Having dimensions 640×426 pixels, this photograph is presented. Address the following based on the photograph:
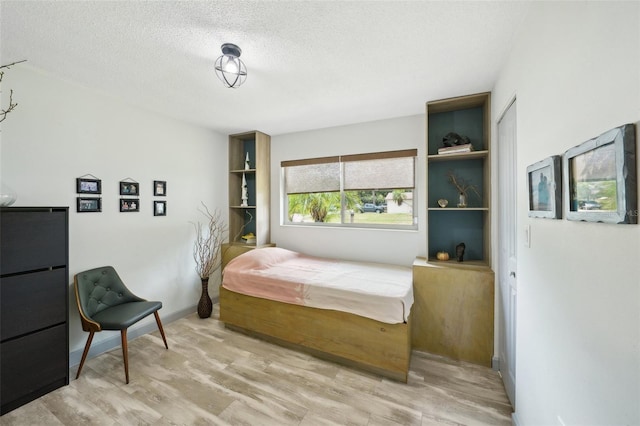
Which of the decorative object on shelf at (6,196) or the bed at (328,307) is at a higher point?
the decorative object on shelf at (6,196)

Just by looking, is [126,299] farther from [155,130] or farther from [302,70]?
[302,70]

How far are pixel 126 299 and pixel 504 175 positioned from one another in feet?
12.3

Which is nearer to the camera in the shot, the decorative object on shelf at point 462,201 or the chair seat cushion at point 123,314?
the chair seat cushion at point 123,314

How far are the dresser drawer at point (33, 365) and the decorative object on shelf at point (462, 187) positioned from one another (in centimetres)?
380

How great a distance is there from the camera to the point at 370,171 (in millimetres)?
3320

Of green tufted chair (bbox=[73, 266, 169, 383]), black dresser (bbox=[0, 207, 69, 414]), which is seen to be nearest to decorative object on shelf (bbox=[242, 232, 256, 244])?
green tufted chair (bbox=[73, 266, 169, 383])

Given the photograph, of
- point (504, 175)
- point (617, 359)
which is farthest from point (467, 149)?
point (617, 359)

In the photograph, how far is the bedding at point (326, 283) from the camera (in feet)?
6.96

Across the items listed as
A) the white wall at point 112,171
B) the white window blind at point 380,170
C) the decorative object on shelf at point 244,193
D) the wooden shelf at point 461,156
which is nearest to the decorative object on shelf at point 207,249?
the white wall at point 112,171

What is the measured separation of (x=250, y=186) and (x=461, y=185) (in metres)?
3.06

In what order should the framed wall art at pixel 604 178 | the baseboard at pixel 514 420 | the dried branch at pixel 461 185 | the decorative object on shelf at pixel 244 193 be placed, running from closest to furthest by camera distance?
the framed wall art at pixel 604 178 < the baseboard at pixel 514 420 < the dried branch at pixel 461 185 < the decorative object on shelf at pixel 244 193

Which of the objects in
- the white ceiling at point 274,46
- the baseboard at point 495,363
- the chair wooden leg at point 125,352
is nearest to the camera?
the white ceiling at point 274,46

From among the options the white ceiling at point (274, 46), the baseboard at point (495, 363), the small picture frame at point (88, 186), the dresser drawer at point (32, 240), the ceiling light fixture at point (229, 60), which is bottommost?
the baseboard at point (495, 363)

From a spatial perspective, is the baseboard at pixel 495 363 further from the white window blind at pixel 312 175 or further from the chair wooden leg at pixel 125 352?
the chair wooden leg at pixel 125 352
